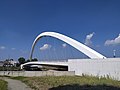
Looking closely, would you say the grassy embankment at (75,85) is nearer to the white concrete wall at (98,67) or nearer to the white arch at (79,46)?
the white concrete wall at (98,67)

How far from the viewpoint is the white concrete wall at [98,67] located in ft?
74.5

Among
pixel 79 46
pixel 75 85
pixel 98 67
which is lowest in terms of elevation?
pixel 75 85

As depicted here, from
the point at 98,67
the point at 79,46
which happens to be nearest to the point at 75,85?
the point at 98,67

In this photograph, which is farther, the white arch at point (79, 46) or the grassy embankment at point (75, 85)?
the white arch at point (79, 46)

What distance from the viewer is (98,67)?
26.5m

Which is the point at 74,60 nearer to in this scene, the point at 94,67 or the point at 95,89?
the point at 94,67

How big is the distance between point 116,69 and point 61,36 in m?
22.5

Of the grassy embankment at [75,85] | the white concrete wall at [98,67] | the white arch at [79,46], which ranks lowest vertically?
the grassy embankment at [75,85]

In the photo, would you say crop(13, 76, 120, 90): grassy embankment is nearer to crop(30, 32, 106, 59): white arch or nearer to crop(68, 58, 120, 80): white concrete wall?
crop(68, 58, 120, 80): white concrete wall

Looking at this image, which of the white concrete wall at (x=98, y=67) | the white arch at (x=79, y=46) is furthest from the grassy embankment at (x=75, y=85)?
the white arch at (x=79, y=46)

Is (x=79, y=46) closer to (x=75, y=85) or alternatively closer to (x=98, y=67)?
(x=98, y=67)

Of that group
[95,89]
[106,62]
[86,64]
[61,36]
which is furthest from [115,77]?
[61,36]

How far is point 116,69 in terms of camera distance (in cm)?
2250

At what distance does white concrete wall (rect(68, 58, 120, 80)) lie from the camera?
22.7 meters
